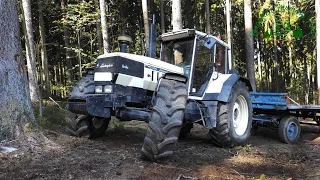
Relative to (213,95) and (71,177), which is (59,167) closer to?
(71,177)

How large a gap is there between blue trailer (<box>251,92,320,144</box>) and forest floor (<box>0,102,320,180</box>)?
4.42 feet

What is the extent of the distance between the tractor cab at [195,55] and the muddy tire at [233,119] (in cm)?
53

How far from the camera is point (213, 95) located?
Answer: 5.67 meters

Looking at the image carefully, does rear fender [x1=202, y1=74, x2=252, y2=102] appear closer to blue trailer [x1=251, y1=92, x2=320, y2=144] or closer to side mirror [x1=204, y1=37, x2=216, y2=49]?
side mirror [x1=204, y1=37, x2=216, y2=49]

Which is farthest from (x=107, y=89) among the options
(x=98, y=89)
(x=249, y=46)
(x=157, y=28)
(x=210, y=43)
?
(x=157, y=28)

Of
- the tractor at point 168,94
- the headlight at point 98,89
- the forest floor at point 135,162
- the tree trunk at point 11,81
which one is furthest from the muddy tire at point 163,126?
the tree trunk at point 11,81

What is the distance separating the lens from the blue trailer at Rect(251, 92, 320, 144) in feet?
24.4

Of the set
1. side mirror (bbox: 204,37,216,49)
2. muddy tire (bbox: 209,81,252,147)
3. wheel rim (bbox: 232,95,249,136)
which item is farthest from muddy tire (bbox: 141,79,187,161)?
wheel rim (bbox: 232,95,249,136)

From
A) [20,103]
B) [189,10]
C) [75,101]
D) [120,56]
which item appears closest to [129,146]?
[75,101]

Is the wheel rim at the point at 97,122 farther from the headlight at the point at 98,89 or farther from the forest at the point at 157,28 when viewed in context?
the forest at the point at 157,28

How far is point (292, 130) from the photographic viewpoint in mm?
7742

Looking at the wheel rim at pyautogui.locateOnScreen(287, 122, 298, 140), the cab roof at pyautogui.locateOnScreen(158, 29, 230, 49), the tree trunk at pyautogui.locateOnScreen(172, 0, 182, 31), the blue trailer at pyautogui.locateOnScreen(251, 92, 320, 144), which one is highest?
the tree trunk at pyautogui.locateOnScreen(172, 0, 182, 31)

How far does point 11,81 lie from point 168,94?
8.92 feet

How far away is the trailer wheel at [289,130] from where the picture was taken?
7.34 metres
